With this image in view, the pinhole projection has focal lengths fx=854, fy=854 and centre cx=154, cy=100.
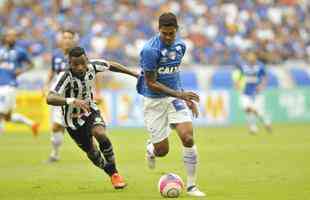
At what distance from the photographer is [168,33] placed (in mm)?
12094

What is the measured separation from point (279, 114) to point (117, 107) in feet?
23.3

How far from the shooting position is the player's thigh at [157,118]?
511 inches

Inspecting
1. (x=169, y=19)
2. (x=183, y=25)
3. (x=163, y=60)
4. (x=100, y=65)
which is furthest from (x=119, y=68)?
(x=183, y=25)

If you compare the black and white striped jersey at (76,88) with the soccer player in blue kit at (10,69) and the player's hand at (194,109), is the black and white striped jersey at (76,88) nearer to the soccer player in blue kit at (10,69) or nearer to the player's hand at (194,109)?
the player's hand at (194,109)

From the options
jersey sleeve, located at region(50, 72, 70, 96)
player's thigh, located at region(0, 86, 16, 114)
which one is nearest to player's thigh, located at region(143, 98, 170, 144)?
jersey sleeve, located at region(50, 72, 70, 96)

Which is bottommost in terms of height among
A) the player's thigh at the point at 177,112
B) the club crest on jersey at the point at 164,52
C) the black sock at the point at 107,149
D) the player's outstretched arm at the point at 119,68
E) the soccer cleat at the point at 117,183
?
the soccer cleat at the point at 117,183

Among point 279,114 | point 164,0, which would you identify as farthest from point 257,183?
point 164,0

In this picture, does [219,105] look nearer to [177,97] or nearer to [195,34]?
[195,34]

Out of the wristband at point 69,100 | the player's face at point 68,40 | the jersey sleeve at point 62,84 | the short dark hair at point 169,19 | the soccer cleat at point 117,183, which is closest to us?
the short dark hair at point 169,19

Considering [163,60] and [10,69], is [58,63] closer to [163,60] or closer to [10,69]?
[10,69]

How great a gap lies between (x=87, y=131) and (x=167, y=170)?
3493 millimetres

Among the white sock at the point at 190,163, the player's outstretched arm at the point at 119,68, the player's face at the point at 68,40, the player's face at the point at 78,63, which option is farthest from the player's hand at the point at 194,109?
the player's face at the point at 68,40

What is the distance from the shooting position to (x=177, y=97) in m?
12.2

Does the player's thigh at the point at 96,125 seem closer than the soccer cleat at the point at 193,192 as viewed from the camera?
No
